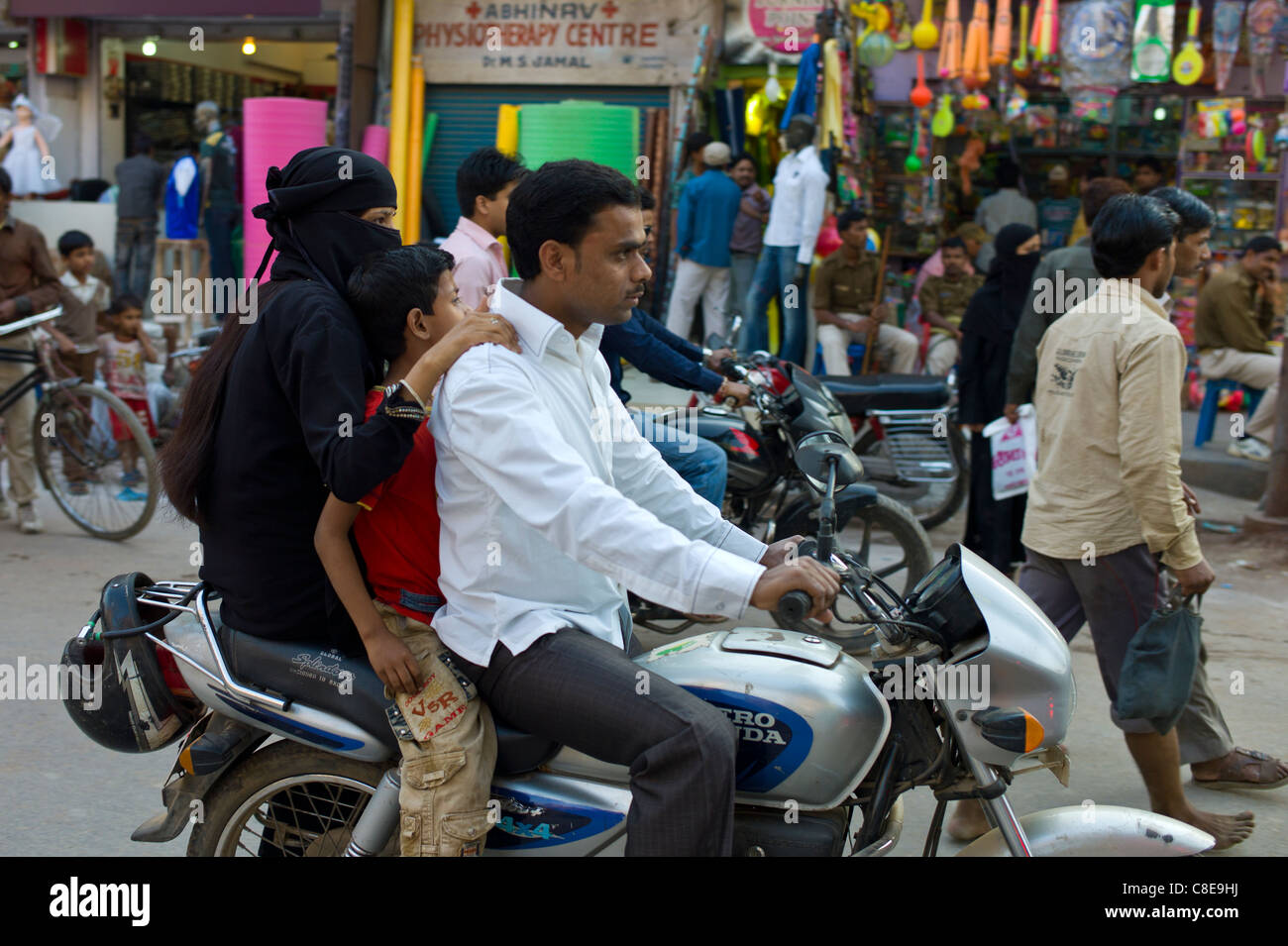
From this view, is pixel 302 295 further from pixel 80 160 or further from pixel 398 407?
pixel 80 160

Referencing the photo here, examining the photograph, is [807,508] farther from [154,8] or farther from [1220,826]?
[154,8]

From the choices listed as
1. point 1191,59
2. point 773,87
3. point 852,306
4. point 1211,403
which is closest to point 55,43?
point 773,87

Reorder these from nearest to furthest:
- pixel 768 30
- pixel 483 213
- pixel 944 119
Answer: pixel 483 213 → pixel 768 30 → pixel 944 119

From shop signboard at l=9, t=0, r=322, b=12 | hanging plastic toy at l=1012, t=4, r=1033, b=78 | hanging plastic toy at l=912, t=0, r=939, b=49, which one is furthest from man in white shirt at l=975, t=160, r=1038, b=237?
shop signboard at l=9, t=0, r=322, b=12

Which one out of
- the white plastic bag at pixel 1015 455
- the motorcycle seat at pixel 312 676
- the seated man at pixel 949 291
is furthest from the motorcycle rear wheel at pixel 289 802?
the seated man at pixel 949 291

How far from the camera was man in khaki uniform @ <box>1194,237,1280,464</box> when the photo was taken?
367 inches

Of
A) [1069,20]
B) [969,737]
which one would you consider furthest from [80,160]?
[969,737]

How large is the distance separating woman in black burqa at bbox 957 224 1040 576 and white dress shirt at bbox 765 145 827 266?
123 inches

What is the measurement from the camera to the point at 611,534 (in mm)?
2170

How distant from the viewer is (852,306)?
896cm

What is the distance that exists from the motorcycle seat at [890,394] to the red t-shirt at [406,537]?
4.55 m

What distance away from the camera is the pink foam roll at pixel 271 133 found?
447 inches

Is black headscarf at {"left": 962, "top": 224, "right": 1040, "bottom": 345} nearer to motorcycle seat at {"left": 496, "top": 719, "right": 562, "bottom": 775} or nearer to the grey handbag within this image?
the grey handbag

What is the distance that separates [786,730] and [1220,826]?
6.11ft
